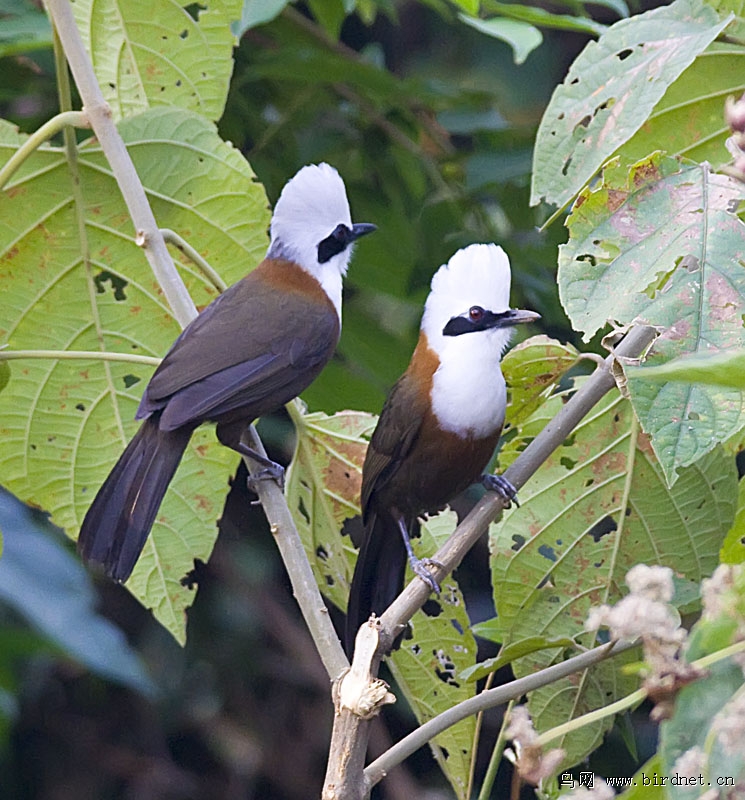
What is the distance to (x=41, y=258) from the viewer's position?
87.7 inches

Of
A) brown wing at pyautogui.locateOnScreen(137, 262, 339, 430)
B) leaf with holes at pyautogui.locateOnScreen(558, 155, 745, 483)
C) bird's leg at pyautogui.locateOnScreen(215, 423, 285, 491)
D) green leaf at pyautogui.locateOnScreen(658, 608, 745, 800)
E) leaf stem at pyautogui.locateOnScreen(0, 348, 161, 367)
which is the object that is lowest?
bird's leg at pyautogui.locateOnScreen(215, 423, 285, 491)

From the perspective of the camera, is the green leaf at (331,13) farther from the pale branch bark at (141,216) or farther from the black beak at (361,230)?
the pale branch bark at (141,216)

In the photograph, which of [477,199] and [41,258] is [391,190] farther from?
[41,258]

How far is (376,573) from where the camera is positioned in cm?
227

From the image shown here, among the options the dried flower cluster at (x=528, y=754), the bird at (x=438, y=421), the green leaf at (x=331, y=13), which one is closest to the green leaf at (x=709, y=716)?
the dried flower cluster at (x=528, y=754)

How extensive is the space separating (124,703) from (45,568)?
5.36 ft

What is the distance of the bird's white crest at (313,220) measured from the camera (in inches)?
95.0

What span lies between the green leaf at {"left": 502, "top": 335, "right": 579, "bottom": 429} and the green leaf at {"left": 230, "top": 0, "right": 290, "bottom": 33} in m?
1.08

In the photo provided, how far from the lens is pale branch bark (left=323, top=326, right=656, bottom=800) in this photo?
1356mm

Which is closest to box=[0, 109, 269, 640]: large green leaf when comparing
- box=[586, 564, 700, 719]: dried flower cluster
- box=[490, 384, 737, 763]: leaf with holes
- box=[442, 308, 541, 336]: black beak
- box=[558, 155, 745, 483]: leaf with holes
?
box=[442, 308, 541, 336]: black beak

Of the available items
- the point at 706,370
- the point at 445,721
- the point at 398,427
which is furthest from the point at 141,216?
the point at 706,370

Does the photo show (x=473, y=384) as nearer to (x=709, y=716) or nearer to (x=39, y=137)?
(x=39, y=137)

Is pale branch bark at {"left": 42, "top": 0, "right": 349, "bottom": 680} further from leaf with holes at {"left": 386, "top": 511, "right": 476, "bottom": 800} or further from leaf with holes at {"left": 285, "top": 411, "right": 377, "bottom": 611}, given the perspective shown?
leaf with holes at {"left": 386, "top": 511, "right": 476, "bottom": 800}

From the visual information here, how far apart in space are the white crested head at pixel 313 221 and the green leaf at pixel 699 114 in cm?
75
